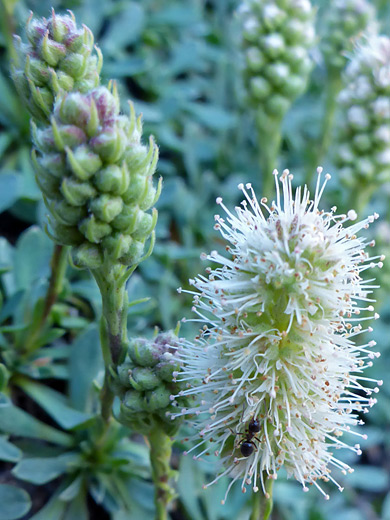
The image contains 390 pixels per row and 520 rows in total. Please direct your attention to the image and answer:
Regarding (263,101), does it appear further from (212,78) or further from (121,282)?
(121,282)

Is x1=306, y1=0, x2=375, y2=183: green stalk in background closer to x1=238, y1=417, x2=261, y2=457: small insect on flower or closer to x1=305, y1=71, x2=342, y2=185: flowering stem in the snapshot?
x1=305, y1=71, x2=342, y2=185: flowering stem

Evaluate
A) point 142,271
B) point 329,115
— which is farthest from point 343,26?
point 142,271

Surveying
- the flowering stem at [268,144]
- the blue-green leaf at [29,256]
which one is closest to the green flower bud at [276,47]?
the flowering stem at [268,144]

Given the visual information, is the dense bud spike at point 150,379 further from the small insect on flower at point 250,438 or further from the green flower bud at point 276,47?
the green flower bud at point 276,47

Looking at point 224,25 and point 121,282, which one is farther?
point 224,25

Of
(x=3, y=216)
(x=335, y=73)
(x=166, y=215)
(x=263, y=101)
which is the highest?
(x=335, y=73)

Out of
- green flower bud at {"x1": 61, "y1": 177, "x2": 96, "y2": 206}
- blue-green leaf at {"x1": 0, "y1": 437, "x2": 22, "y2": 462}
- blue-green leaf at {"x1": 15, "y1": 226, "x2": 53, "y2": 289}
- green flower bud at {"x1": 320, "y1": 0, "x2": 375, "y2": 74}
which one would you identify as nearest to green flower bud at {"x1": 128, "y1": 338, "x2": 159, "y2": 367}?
green flower bud at {"x1": 61, "y1": 177, "x2": 96, "y2": 206}

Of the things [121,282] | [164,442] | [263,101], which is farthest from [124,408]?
[263,101]
